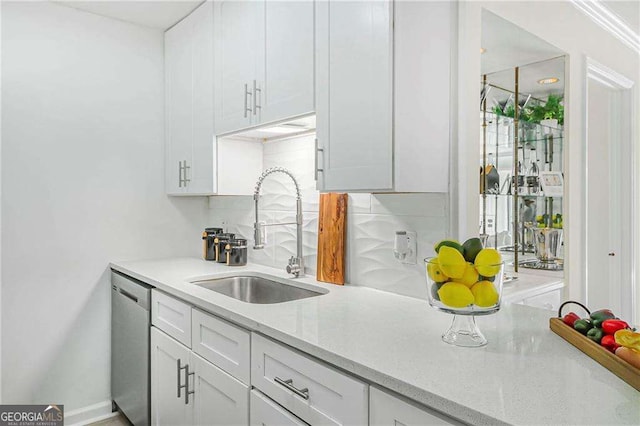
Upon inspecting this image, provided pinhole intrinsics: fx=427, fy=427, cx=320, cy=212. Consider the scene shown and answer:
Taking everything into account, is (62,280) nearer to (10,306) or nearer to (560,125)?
(10,306)

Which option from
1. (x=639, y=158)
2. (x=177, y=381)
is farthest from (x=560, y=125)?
(x=177, y=381)

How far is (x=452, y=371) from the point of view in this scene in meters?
1.00

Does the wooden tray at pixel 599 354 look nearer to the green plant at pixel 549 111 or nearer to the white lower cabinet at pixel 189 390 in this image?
the white lower cabinet at pixel 189 390

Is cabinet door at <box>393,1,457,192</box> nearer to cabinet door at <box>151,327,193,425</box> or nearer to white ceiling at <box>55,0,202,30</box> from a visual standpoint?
cabinet door at <box>151,327,193,425</box>

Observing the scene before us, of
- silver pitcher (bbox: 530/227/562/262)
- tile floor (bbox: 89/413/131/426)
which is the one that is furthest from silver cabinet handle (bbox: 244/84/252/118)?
tile floor (bbox: 89/413/131/426)

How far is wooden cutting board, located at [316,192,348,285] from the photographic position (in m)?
2.03

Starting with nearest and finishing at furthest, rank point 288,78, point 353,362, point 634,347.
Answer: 1. point 634,347
2. point 353,362
3. point 288,78

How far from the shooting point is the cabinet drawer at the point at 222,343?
1.51 metres

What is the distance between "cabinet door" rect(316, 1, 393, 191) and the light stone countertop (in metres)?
0.47

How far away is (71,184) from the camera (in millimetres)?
2600

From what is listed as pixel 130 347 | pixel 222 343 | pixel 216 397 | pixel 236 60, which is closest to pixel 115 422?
pixel 130 347

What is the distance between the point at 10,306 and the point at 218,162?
143 centimetres

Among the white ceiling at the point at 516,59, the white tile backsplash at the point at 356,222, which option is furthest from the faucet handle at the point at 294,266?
the white ceiling at the point at 516,59

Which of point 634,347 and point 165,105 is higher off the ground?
point 165,105
